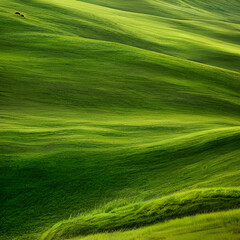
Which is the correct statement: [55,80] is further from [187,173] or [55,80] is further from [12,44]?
[187,173]

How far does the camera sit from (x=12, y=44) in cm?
1970

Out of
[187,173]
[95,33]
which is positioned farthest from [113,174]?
[95,33]

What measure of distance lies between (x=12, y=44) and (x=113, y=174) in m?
14.2

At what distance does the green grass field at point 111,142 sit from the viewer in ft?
22.7

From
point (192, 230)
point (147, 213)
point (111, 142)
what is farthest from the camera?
point (111, 142)

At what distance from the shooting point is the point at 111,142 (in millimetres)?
10328

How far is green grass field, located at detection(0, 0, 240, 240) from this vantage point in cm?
693

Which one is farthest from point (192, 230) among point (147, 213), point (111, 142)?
point (111, 142)

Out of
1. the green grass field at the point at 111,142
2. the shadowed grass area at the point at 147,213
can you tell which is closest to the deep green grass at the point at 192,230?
the green grass field at the point at 111,142

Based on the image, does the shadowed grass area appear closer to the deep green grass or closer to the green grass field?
the green grass field

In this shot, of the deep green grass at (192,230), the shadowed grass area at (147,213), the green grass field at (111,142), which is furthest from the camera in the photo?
the green grass field at (111,142)

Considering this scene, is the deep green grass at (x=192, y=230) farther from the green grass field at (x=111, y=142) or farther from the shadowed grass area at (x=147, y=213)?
the shadowed grass area at (x=147, y=213)

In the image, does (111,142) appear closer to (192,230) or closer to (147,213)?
(147,213)

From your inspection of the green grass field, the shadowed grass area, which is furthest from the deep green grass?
the shadowed grass area
